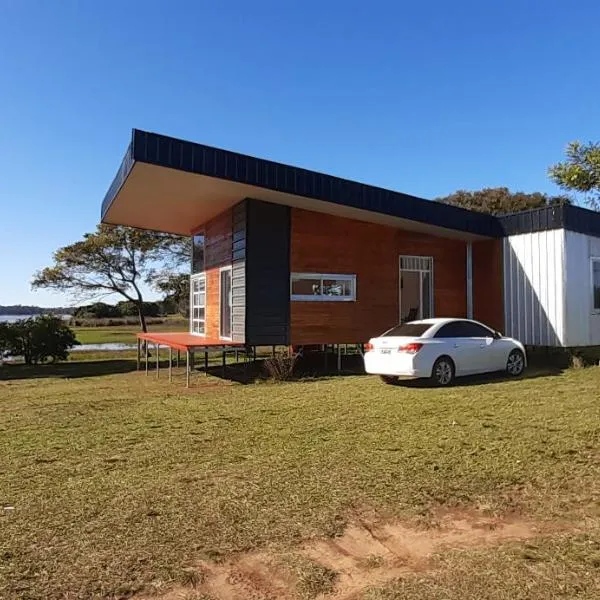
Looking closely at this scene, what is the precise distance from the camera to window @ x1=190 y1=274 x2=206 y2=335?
18.7 m

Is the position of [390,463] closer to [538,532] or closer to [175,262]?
[538,532]

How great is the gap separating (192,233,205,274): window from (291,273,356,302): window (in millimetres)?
5397

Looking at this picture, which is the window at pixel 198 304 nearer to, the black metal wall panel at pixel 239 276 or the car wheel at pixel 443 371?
the black metal wall panel at pixel 239 276

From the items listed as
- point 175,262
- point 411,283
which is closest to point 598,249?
point 411,283

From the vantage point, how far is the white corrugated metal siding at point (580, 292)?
1483 cm

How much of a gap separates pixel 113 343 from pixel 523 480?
1213 inches

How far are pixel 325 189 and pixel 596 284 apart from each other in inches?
307

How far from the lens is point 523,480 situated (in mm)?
5340

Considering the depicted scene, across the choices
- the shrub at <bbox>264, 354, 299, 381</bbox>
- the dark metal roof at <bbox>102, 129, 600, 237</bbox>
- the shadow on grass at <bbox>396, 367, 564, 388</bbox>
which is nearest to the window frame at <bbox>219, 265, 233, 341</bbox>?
the shrub at <bbox>264, 354, 299, 381</bbox>

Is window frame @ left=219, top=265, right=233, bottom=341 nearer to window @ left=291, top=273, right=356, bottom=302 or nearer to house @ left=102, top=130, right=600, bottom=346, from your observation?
house @ left=102, top=130, right=600, bottom=346

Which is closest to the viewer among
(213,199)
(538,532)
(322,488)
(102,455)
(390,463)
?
(538,532)

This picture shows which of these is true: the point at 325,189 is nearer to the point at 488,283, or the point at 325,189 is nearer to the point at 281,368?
the point at 281,368

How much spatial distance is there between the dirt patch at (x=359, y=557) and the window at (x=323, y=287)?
10405 millimetres

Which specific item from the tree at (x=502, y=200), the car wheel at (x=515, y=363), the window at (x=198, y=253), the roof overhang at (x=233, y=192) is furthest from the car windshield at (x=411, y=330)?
the tree at (x=502, y=200)
